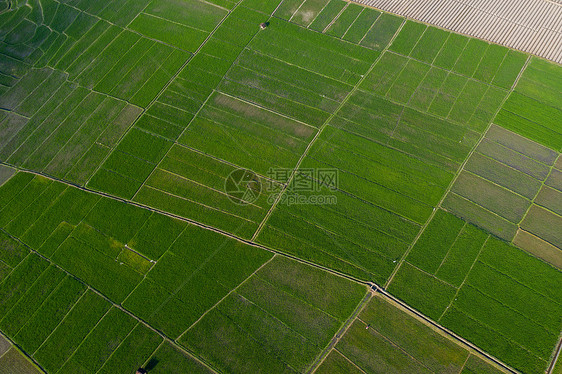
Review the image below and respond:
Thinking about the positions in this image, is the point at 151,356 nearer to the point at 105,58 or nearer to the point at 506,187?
the point at 506,187

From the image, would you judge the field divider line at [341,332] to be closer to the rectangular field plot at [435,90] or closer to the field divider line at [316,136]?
the field divider line at [316,136]

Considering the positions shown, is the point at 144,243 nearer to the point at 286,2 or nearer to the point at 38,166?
the point at 38,166

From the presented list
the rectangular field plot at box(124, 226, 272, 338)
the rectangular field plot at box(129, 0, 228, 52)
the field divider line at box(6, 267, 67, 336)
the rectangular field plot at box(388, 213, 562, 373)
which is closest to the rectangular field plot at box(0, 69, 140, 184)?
the field divider line at box(6, 267, 67, 336)

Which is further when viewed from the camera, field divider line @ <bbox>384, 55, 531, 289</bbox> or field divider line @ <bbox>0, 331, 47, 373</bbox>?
field divider line @ <bbox>384, 55, 531, 289</bbox>

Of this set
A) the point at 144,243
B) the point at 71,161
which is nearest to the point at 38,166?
the point at 71,161

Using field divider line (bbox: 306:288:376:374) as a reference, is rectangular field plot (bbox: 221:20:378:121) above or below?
above

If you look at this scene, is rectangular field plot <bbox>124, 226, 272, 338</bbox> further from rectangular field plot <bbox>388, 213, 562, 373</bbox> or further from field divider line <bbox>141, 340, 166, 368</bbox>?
rectangular field plot <bbox>388, 213, 562, 373</bbox>

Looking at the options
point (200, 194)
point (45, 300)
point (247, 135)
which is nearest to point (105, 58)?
point (247, 135)
